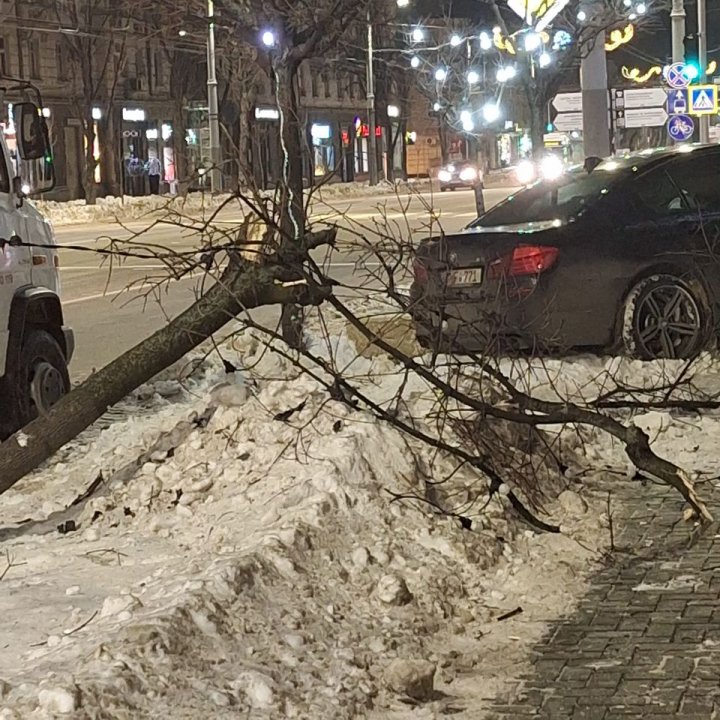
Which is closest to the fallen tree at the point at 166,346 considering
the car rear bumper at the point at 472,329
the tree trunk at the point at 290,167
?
the tree trunk at the point at 290,167

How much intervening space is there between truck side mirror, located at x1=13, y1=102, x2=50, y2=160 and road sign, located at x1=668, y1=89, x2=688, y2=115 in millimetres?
20166

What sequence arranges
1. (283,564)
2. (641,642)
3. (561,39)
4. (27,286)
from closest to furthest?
(641,642) → (283,564) → (27,286) → (561,39)

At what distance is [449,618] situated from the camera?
5.69 metres

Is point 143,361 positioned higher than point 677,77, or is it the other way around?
point 677,77

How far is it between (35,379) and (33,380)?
0.01 meters

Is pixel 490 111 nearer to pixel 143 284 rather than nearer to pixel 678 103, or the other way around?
pixel 678 103

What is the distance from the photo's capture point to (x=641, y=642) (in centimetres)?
535

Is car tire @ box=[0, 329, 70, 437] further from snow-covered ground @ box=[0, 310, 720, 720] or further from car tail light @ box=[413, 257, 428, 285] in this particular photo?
car tail light @ box=[413, 257, 428, 285]

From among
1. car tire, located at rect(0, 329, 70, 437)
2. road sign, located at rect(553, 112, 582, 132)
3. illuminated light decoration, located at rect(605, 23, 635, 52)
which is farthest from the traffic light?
car tire, located at rect(0, 329, 70, 437)

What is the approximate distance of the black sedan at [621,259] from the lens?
1017 centimetres

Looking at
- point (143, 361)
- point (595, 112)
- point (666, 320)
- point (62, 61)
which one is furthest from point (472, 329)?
point (62, 61)

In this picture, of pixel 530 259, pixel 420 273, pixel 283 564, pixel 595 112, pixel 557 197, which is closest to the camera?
pixel 283 564

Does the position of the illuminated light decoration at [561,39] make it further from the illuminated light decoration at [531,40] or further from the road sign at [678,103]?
the road sign at [678,103]

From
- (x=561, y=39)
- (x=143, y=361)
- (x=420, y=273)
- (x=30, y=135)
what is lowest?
(x=143, y=361)
